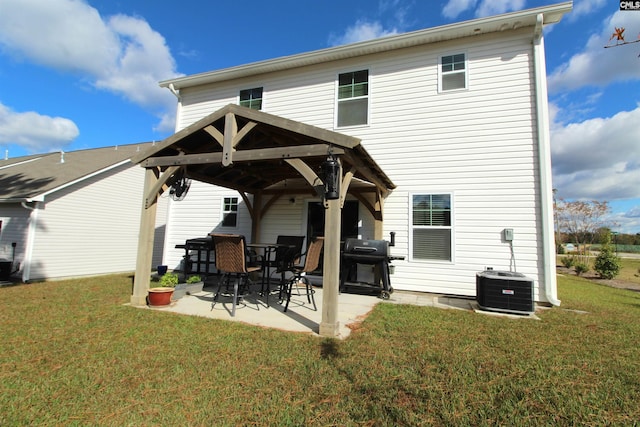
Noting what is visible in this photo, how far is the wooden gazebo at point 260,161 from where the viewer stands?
3543 millimetres

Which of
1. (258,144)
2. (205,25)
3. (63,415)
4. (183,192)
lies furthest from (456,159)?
(205,25)

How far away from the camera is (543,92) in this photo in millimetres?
5598

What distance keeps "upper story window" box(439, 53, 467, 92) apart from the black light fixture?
4379mm

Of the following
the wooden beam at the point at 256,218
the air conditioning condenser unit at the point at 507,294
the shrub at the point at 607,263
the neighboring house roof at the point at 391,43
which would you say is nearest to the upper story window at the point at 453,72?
the neighboring house roof at the point at 391,43

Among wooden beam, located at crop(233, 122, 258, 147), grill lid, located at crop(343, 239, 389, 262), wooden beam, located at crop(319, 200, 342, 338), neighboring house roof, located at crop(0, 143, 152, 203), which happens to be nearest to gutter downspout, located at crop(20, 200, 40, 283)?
neighboring house roof, located at crop(0, 143, 152, 203)

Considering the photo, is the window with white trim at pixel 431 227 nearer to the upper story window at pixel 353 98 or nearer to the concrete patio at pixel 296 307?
the concrete patio at pixel 296 307

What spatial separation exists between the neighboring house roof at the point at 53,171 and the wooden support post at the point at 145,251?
5137mm

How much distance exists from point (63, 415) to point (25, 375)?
90 cm

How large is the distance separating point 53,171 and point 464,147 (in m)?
12.2

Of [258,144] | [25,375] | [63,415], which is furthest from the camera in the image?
[258,144]

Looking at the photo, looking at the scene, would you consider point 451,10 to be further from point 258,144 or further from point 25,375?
point 25,375

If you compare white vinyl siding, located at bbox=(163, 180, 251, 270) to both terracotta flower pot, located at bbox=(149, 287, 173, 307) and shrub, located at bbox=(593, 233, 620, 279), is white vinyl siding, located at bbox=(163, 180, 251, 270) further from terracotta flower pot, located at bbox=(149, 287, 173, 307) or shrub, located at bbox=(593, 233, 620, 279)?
shrub, located at bbox=(593, 233, 620, 279)

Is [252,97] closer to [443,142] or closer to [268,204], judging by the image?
[268,204]

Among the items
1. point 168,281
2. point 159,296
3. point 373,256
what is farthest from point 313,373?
point 168,281
